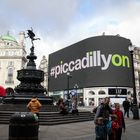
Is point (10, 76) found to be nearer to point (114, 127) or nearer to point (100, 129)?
point (114, 127)

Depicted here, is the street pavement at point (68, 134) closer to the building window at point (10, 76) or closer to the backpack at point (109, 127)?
the backpack at point (109, 127)

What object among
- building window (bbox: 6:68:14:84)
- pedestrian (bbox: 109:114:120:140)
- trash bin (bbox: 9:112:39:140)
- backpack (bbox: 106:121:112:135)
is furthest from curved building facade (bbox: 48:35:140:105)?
trash bin (bbox: 9:112:39:140)

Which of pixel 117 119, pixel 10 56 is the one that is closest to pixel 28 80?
pixel 117 119

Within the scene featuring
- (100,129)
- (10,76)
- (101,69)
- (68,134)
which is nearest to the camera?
(100,129)

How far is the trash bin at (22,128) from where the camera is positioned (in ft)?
25.7

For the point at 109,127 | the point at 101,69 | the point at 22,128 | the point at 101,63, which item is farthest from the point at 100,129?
the point at 101,63

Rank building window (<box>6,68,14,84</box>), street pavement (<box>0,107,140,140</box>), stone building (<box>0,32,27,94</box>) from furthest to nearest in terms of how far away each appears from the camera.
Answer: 1. stone building (<box>0,32,27,94</box>)
2. building window (<box>6,68,14,84</box>)
3. street pavement (<box>0,107,140,140</box>)

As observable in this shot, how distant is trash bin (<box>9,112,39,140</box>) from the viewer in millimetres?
7820

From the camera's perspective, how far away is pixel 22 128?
784cm

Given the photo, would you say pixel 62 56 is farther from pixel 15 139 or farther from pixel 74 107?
pixel 15 139

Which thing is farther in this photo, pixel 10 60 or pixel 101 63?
pixel 10 60

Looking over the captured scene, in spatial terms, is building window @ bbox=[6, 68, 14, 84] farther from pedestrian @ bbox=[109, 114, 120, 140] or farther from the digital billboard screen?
pedestrian @ bbox=[109, 114, 120, 140]

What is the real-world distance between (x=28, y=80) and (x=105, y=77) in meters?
51.3

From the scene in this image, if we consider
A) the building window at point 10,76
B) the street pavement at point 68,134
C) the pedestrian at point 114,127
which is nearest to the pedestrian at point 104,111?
the pedestrian at point 114,127
